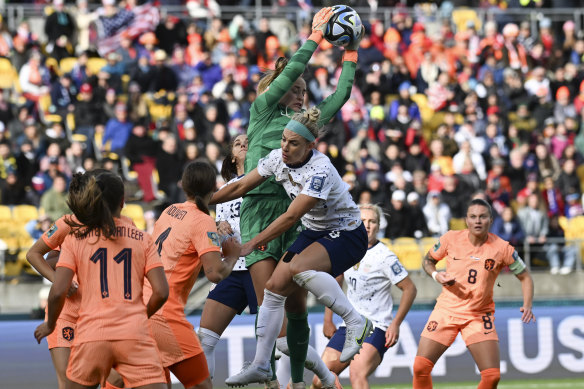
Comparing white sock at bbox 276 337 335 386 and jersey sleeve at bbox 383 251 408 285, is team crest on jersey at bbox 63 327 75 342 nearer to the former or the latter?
white sock at bbox 276 337 335 386

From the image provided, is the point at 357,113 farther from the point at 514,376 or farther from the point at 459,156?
the point at 514,376

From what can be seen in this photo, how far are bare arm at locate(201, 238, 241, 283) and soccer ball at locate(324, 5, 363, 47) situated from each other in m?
1.80

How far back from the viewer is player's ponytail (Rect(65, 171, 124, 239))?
630 cm

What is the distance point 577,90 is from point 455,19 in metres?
3.58

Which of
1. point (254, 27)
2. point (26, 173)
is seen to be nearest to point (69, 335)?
point (26, 173)

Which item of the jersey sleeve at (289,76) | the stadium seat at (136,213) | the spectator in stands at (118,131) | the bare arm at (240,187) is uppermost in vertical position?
the jersey sleeve at (289,76)

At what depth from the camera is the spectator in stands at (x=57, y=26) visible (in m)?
20.1

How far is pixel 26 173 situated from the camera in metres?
16.7

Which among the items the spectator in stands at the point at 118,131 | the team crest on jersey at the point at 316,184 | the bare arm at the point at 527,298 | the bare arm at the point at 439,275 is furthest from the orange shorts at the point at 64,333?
the spectator in stands at the point at 118,131

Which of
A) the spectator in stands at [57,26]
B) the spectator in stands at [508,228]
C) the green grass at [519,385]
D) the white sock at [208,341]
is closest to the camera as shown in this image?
the white sock at [208,341]

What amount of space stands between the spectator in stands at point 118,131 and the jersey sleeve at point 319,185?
34.6 feet

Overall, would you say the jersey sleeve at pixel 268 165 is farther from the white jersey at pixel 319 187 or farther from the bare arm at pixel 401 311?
the bare arm at pixel 401 311

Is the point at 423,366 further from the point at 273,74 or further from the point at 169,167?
the point at 169,167

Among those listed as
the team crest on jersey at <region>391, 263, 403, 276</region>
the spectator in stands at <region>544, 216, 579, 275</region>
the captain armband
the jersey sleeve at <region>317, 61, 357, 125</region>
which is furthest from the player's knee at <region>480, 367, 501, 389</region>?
the spectator in stands at <region>544, 216, 579, 275</region>
